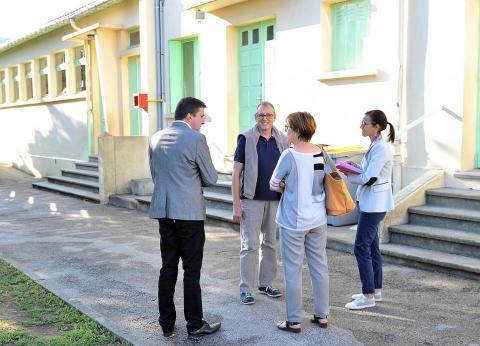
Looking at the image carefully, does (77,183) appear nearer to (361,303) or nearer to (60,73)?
(60,73)

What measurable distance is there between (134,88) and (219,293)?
34.1ft

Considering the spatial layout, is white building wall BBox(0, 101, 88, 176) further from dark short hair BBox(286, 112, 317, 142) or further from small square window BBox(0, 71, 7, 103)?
dark short hair BBox(286, 112, 317, 142)

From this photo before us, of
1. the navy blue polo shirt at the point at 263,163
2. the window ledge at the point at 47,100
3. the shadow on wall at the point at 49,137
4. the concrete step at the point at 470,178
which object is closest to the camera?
the navy blue polo shirt at the point at 263,163

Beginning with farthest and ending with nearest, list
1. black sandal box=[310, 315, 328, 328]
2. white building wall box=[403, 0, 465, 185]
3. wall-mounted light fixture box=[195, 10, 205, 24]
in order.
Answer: wall-mounted light fixture box=[195, 10, 205, 24], white building wall box=[403, 0, 465, 185], black sandal box=[310, 315, 328, 328]

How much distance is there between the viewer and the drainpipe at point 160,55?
13.2 metres

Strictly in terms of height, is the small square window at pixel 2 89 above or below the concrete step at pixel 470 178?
above

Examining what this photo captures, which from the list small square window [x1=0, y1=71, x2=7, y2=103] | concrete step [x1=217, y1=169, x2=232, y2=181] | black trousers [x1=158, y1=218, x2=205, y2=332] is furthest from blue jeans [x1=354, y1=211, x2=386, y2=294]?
small square window [x1=0, y1=71, x2=7, y2=103]

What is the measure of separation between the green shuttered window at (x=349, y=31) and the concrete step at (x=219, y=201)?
2.78m

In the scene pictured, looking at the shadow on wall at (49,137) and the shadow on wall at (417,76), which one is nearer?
the shadow on wall at (417,76)

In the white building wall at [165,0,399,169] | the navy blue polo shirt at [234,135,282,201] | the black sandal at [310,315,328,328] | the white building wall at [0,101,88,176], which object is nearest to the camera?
the black sandal at [310,315,328,328]

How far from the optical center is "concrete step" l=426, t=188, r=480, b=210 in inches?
283

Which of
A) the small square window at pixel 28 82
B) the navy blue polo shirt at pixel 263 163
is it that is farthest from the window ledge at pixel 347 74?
the small square window at pixel 28 82

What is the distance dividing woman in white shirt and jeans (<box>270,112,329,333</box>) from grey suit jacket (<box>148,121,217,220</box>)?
0.61 meters

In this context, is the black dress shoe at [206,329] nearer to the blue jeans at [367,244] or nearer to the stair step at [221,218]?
the blue jeans at [367,244]
